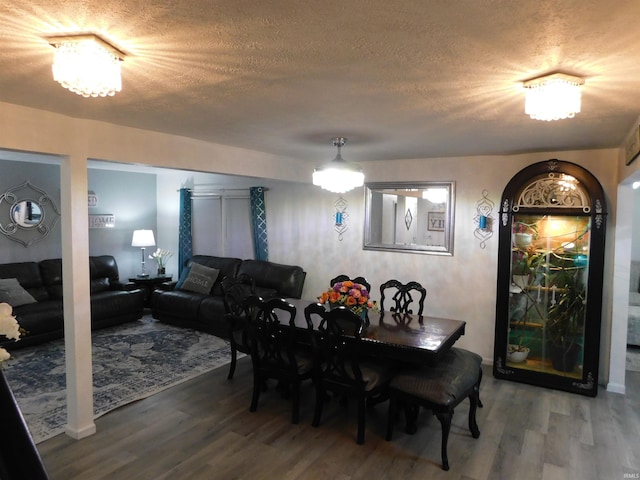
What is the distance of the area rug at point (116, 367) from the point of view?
3.61 meters

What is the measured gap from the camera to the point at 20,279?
5516 mm

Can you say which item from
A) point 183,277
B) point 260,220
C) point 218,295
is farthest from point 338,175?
point 183,277

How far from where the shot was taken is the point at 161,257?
733cm

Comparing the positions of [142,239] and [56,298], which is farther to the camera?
[142,239]

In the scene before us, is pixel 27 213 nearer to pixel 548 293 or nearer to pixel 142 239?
pixel 142 239

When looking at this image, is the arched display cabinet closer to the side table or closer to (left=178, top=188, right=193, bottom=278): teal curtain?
(left=178, top=188, right=193, bottom=278): teal curtain

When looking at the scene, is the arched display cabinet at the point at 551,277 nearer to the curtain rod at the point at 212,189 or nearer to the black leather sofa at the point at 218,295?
the black leather sofa at the point at 218,295

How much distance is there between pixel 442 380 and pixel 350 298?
96 centimetres

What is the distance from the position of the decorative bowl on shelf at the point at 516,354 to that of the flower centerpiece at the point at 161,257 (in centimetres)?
546

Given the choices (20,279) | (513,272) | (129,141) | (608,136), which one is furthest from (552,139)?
(20,279)

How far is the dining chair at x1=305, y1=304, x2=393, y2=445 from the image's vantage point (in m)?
3.13

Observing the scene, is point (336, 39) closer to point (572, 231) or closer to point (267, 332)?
point (267, 332)

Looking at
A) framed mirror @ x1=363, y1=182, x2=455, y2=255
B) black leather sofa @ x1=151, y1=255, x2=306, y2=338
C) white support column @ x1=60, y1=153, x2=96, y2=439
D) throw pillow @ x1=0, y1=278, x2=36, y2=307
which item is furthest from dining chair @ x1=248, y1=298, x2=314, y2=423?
throw pillow @ x1=0, y1=278, x2=36, y2=307

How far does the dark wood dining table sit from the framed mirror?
1.26m
